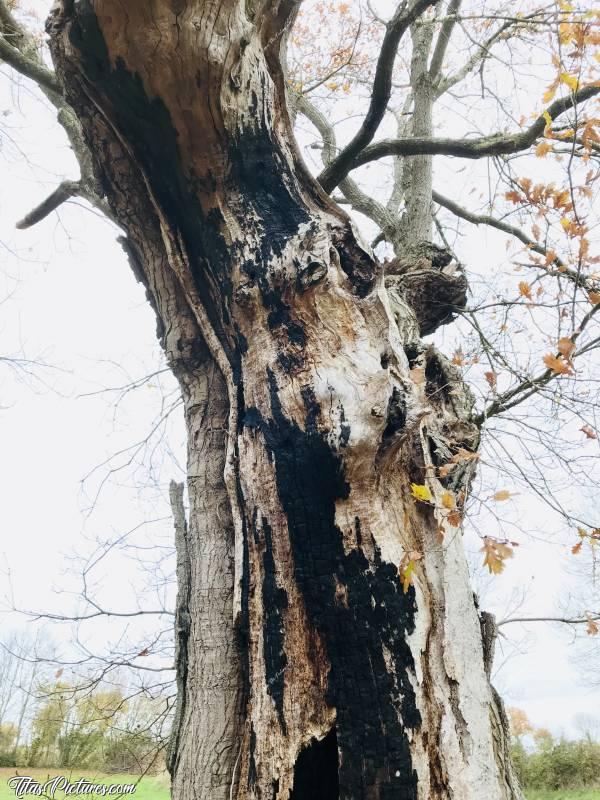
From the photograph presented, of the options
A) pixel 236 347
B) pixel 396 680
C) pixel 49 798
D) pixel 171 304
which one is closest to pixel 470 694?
pixel 396 680

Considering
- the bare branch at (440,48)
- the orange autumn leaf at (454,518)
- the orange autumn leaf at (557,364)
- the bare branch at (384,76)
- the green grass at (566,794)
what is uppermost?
the bare branch at (440,48)

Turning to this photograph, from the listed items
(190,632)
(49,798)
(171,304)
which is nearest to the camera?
(190,632)

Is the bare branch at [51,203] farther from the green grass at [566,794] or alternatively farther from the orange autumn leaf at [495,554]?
the green grass at [566,794]

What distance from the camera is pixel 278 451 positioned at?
1.59 metres

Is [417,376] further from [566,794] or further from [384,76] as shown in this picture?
[566,794]

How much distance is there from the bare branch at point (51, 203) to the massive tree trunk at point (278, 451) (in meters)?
1.82

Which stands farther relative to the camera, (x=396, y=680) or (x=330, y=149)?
(x=330, y=149)

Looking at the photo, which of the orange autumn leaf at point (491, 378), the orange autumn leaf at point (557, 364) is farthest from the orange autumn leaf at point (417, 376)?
the orange autumn leaf at point (491, 378)

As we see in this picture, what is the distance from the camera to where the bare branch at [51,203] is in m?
3.53

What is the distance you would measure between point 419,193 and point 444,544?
3.03 m

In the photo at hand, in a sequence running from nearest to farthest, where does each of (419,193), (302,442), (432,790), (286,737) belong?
(432,790) → (286,737) → (302,442) → (419,193)

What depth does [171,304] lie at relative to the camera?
219 cm

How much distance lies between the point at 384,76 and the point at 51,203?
8.17ft

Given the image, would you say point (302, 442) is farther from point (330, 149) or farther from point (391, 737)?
point (330, 149)
